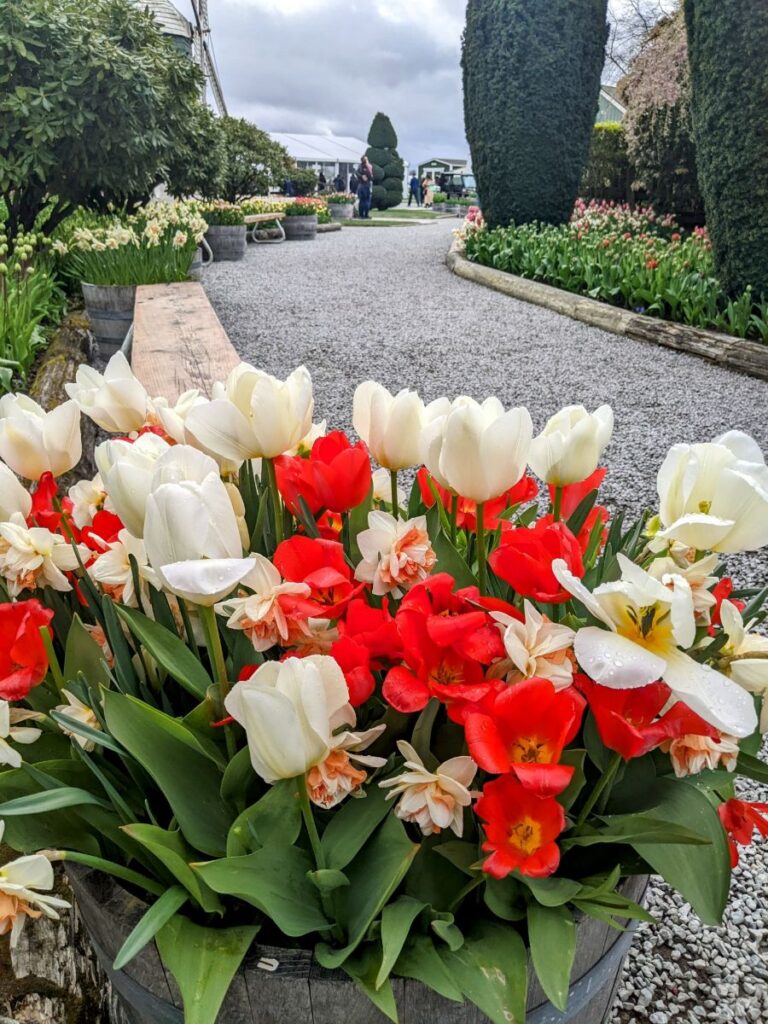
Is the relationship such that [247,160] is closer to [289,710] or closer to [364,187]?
[364,187]

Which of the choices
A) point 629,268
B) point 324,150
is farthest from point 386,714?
point 324,150

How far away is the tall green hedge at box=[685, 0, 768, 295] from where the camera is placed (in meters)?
4.99

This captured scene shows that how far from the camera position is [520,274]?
8.38 m

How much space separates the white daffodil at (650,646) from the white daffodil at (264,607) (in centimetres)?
22

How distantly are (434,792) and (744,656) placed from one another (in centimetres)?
31

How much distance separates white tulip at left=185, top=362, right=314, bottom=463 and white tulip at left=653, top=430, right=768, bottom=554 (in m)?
0.37

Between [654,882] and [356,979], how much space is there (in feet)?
3.97

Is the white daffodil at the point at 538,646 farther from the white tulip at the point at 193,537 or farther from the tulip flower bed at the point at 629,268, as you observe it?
the tulip flower bed at the point at 629,268

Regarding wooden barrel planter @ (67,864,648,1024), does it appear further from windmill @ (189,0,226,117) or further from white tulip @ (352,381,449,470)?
windmill @ (189,0,226,117)

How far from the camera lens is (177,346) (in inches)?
138

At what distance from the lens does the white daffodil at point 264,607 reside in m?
0.66

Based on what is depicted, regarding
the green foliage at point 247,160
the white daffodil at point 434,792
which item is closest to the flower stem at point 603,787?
the white daffodil at point 434,792

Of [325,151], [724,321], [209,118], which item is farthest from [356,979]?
[325,151]

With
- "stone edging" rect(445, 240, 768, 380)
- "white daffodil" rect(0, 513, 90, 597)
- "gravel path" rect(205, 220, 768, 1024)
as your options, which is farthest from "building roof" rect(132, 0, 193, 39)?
"white daffodil" rect(0, 513, 90, 597)
